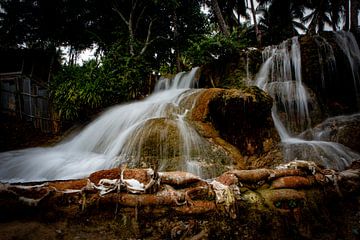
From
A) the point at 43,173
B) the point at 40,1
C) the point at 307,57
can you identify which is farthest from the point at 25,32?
the point at 307,57

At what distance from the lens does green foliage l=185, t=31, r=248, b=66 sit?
11070 mm

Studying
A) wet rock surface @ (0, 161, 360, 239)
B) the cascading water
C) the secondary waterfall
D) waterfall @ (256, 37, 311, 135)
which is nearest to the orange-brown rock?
wet rock surface @ (0, 161, 360, 239)

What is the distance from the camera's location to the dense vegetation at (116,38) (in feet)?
33.8

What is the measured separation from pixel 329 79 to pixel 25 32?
55.3ft

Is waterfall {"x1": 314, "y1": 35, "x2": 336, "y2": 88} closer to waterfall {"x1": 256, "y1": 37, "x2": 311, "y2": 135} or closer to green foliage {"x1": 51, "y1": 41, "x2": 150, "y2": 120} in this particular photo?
waterfall {"x1": 256, "y1": 37, "x2": 311, "y2": 135}

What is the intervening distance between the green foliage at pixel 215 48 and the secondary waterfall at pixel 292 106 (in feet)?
4.63

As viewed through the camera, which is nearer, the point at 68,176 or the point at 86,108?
the point at 68,176

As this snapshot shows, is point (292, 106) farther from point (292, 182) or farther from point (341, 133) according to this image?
point (292, 182)

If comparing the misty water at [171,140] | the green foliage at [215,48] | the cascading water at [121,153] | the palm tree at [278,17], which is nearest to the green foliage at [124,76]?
the misty water at [171,140]

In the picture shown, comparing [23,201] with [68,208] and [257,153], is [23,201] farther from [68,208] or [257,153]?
[257,153]

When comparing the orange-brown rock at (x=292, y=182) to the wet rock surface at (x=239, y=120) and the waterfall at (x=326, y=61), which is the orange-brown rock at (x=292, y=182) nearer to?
the wet rock surface at (x=239, y=120)

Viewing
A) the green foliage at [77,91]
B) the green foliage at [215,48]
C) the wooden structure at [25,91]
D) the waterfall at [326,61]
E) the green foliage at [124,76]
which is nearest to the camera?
the waterfall at [326,61]

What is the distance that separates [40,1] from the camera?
14.6m

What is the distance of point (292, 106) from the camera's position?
852 cm
